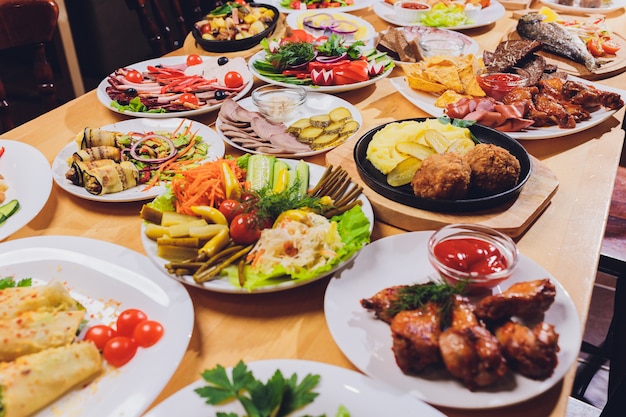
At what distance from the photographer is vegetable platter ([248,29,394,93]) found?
322 cm

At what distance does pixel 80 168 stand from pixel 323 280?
3.81 ft

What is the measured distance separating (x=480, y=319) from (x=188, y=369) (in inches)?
33.0

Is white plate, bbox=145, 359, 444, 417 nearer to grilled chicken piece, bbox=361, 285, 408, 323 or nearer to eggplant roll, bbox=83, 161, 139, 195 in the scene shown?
grilled chicken piece, bbox=361, 285, 408, 323

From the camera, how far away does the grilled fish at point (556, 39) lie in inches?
139

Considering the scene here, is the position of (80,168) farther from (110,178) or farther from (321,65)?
(321,65)

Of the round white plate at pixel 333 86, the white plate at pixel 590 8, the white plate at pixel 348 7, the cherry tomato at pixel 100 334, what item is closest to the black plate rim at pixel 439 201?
the round white plate at pixel 333 86

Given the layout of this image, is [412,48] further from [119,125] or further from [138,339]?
[138,339]

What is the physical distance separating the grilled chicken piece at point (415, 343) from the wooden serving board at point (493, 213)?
687mm

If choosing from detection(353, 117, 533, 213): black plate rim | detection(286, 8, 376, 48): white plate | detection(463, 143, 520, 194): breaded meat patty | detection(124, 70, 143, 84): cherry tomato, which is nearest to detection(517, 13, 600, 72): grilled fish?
detection(286, 8, 376, 48): white plate

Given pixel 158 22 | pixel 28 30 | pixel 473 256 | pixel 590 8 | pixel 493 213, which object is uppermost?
pixel 28 30

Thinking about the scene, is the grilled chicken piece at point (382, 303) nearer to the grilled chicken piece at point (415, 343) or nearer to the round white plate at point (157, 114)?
the grilled chicken piece at point (415, 343)

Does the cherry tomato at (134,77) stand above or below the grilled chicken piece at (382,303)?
below

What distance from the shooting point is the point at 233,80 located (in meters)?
3.24

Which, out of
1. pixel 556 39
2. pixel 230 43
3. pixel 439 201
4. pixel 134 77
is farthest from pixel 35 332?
pixel 556 39
